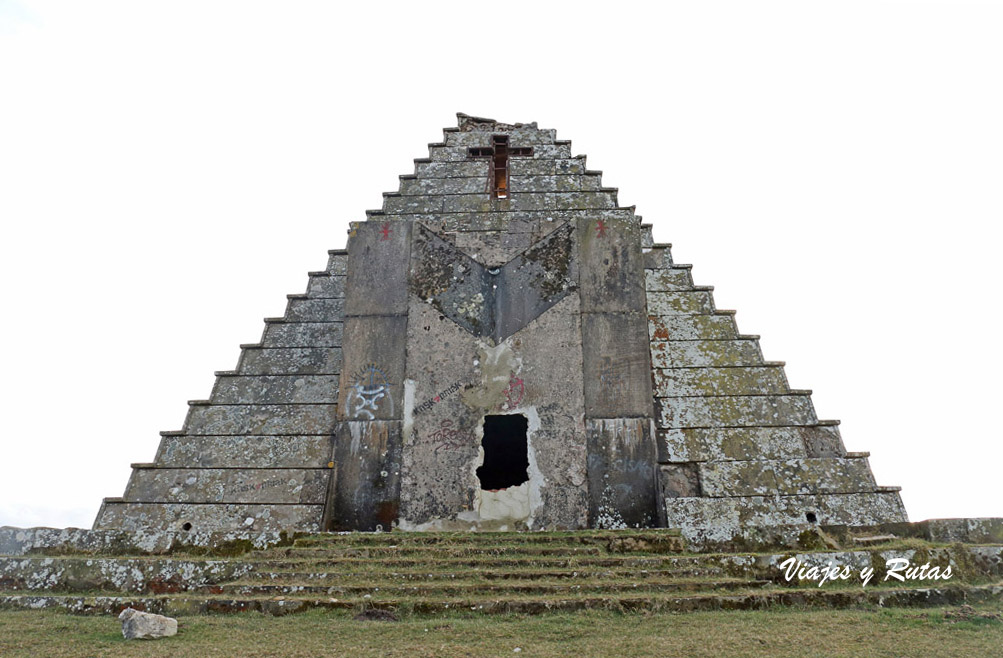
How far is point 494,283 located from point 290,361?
12.1ft

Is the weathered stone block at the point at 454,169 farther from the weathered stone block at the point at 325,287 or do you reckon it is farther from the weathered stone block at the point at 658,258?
the weathered stone block at the point at 658,258

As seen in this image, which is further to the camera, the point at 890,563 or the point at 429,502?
the point at 429,502

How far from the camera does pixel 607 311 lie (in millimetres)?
9969

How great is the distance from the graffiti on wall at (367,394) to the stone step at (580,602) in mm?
4050

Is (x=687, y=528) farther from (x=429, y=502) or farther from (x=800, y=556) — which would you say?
(x=429, y=502)

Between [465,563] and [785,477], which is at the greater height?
[785,477]

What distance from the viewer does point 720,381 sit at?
1066 cm

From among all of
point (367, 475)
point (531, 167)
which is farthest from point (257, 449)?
point (531, 167)

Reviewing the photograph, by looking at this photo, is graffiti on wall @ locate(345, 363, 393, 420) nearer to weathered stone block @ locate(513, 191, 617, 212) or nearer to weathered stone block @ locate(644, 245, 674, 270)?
weathered stone block @ locate(513, 191, 617, 212)

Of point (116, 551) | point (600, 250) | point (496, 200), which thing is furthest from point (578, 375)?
point (116, 551)

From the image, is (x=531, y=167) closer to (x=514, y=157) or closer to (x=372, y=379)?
(x=514, y=157)

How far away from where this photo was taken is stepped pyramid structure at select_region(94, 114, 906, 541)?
9.16m

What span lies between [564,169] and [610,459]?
702cm

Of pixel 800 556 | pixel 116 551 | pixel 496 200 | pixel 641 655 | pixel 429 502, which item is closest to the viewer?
pixel 641 655
